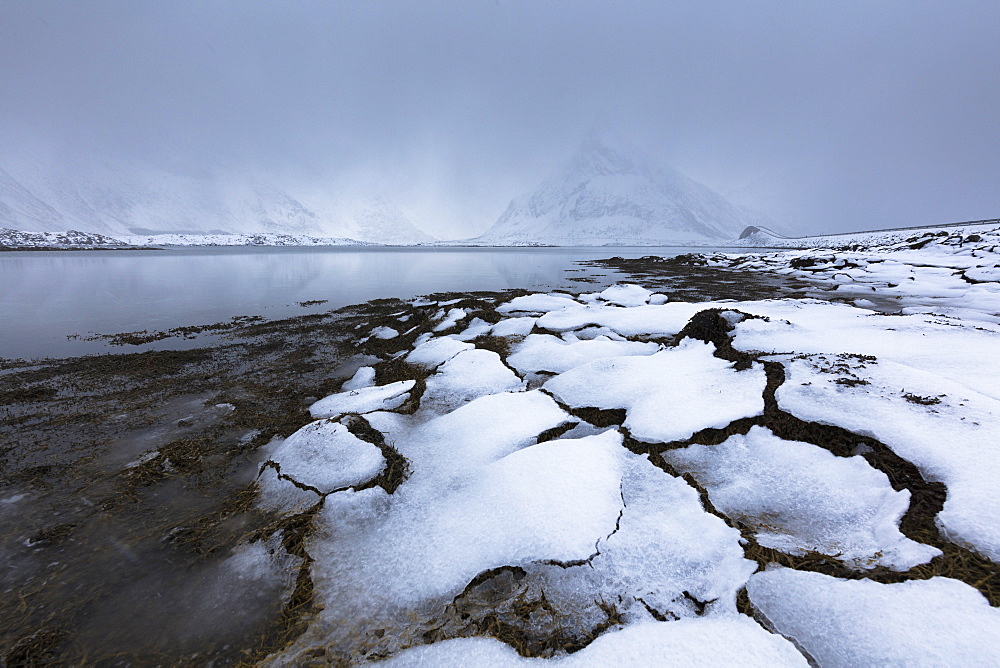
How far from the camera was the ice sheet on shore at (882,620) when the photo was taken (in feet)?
6.32

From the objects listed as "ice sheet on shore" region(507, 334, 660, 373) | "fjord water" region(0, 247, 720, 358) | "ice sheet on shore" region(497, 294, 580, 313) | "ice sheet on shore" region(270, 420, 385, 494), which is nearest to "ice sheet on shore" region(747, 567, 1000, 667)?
"ice sheet on shore" region(270, 420, 385, 494)

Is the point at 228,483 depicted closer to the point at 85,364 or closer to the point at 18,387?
the point at 18,387

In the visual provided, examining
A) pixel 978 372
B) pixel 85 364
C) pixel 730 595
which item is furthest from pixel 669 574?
pixel 85 364

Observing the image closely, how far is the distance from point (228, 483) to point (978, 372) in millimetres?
9169

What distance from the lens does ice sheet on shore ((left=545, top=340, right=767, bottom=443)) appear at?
4.40 m

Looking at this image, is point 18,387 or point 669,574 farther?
point 18,387

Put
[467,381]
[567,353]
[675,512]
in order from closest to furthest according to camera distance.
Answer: [675,512]
[467,381]
[567,353]

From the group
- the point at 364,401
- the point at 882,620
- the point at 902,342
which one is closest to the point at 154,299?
the point at 364,401

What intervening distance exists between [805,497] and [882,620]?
1289mm

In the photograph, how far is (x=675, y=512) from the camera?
3291 mm

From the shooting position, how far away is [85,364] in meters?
9.02

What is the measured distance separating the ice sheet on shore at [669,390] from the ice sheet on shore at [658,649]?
2159mm

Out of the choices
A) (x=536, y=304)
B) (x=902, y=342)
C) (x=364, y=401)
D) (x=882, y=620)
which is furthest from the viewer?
(x=536, y=304)

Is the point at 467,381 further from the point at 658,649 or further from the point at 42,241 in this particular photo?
the point at 42,241
